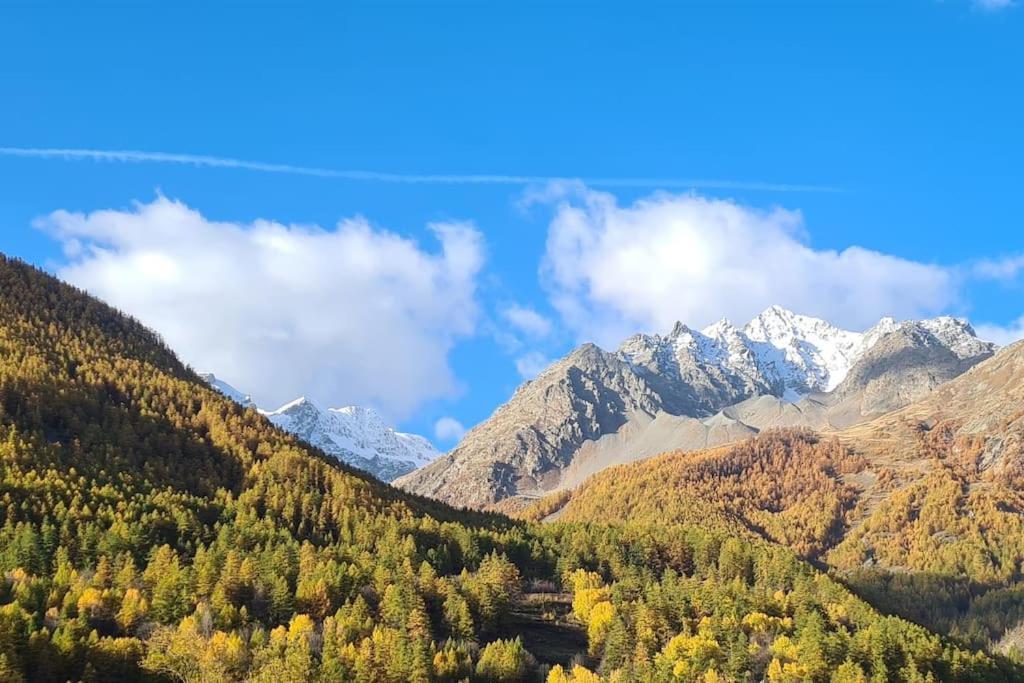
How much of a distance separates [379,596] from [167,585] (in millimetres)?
33500

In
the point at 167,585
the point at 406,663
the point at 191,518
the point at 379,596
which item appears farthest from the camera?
the point at 191,518

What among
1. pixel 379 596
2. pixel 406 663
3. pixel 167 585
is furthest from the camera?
pixel 379 596

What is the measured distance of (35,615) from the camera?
140m

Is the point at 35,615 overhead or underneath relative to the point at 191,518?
underneath

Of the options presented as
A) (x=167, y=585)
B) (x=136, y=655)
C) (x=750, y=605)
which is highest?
(x=750, y=605)

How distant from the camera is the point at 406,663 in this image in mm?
135500

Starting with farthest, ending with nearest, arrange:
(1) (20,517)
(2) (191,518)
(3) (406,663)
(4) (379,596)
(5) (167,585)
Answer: (2) (191,518) < (1) (20,517) < (4) (379,596) < (5) (167,585) < (3) (406,663)

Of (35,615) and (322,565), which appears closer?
(35,615)

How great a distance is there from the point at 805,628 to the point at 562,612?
4409 cm

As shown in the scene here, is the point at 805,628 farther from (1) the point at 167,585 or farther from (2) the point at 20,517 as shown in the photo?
(2) the point at 20,517

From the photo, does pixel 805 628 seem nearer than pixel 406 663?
No

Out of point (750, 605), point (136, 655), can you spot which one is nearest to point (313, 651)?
point (136, 655)

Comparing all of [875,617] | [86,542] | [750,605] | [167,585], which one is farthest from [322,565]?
[875,617]

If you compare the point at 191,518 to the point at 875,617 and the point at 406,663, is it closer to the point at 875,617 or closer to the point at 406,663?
the point at 406,663
